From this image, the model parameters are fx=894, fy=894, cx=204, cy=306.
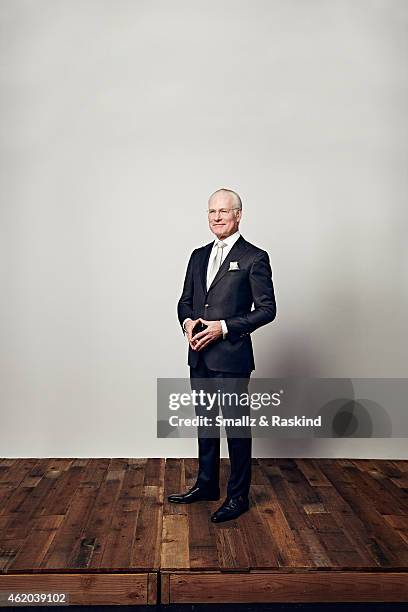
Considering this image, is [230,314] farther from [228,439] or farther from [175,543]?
[175,543]

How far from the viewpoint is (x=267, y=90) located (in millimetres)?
5719

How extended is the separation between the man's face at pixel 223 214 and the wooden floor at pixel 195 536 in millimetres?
1430

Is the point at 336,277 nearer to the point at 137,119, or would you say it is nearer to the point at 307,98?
the point at 307,98

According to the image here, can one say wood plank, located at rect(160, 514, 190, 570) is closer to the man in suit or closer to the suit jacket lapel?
the man in suit

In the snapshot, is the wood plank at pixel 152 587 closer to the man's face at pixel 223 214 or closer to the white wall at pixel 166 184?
the man's face at pixel 223 214

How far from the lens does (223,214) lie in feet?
14.3

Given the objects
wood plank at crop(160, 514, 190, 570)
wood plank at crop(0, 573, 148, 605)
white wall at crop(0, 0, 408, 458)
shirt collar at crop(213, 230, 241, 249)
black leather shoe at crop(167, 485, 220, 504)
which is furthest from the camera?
white wall at crop(0, 0, 408, 458)

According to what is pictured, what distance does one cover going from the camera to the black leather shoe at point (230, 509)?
14.3ft

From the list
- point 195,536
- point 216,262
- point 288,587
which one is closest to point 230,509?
point 195,536

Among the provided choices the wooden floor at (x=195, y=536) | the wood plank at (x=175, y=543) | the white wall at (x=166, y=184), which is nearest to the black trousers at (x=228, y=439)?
the wooden floor at (x=195, y=536)

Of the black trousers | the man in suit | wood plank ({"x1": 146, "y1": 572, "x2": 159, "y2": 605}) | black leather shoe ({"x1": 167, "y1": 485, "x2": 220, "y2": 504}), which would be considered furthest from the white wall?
wood plank ({"x1": 146, "y1": 572, "x2": 159, "y2": 605})

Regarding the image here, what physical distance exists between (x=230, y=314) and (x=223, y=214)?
0.49 meters

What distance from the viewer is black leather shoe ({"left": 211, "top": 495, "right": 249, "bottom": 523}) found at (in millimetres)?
4371

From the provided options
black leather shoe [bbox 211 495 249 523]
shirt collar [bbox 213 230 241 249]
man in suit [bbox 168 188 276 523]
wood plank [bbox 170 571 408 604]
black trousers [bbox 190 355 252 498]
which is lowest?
wood plank [bbox 170 571 408 604]
